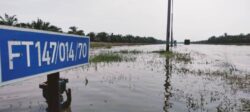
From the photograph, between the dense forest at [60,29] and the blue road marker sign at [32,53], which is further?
the dense forest at [60,29]

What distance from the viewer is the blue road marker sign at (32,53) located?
1484 mm

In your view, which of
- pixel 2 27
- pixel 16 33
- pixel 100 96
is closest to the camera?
pixel 2 27

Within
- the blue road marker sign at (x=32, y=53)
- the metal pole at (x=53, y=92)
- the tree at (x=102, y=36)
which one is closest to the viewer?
the blue road marker sign at (x=32, y=53)

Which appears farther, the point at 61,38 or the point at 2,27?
the point at 61,38

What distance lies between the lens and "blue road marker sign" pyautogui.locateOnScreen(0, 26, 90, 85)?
148cm

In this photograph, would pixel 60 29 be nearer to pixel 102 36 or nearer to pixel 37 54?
pixel 102 36

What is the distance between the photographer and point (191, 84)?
11281 mm

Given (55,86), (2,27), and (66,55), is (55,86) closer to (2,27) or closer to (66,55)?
(66,55)

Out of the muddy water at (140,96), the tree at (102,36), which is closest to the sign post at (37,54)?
the muddy water at (140,96)

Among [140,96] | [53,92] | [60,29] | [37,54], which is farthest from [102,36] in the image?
[37,54]

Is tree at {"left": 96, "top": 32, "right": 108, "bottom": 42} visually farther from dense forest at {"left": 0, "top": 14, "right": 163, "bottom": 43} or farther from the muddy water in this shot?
the muddy water

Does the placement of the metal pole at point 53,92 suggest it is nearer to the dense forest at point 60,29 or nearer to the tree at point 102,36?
the dense forest at point 60,29

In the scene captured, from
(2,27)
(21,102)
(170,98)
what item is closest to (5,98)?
(21,102)

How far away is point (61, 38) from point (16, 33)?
583 mm
